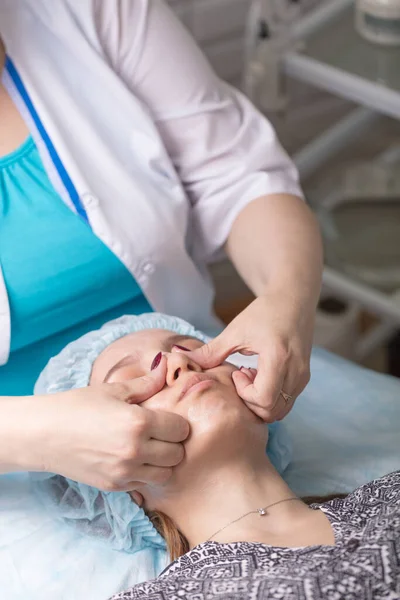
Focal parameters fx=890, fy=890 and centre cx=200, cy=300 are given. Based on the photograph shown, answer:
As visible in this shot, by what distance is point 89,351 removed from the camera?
1316 mm

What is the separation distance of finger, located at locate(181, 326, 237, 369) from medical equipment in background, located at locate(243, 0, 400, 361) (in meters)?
0.66

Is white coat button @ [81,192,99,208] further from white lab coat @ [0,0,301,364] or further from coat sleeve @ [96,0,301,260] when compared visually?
coat sleeve @ [96,0,301,260]

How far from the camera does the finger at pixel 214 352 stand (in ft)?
4.00

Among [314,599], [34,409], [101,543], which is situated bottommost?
[101,543]

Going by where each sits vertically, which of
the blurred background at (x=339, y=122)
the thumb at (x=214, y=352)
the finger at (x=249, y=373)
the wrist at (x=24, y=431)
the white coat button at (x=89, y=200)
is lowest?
the blurred background at (x=339, y=122)

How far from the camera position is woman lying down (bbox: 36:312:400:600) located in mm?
965

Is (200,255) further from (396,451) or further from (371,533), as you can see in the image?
(371,533)

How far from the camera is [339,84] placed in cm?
170

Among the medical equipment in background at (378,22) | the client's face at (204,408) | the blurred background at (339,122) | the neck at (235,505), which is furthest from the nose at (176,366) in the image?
the medical equipment in background at (378,22)

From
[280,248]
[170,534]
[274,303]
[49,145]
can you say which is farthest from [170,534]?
[49,145]

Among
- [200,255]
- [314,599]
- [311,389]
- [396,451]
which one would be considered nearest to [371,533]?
[314,599]

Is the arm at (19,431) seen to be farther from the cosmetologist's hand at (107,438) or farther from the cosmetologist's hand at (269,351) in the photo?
the cosmetologist's hand at (269,351)

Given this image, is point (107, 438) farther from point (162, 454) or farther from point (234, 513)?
point (234, 513)

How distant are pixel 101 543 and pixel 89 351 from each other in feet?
0.91
